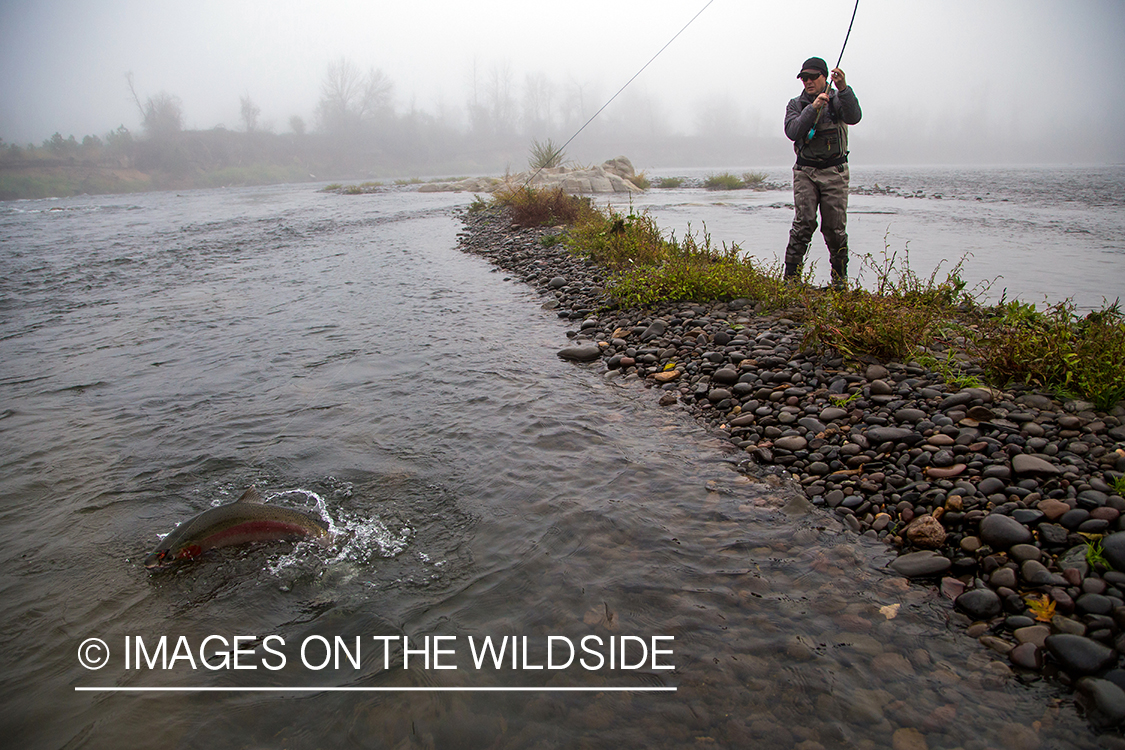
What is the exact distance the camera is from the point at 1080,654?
2348mm

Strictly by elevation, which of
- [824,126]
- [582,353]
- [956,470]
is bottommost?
[956,470]

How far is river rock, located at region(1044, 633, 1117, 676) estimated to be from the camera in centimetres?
231

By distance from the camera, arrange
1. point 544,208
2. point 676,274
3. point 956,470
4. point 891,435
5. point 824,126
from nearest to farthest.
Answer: point 956,470
point 891,435
point 824,126
point 676,274
point 544,208

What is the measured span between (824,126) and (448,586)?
7.01m

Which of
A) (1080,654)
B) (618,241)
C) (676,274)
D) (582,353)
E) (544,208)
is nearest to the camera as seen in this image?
(1080,654)

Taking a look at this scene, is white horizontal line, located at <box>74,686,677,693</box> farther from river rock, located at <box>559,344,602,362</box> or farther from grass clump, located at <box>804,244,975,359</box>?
river rock, located at <box>559,344,602,362</box>

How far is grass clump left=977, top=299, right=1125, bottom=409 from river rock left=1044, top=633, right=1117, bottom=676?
2087 millimetres

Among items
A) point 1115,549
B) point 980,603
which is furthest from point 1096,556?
point 980,603

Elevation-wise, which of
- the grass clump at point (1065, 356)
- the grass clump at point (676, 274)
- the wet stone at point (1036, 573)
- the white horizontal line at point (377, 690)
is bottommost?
the white horizontal line at point (377, 690)

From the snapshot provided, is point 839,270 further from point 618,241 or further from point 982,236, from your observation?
point 982,236

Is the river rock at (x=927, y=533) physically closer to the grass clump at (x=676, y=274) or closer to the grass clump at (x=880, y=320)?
the grass clump at (x=880, y=320)

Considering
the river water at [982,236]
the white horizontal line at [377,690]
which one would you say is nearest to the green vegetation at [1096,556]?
the white horizontal line at [377,690]

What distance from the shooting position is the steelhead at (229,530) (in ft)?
10.3

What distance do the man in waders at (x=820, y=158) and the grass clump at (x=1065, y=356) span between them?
7.94 ft
